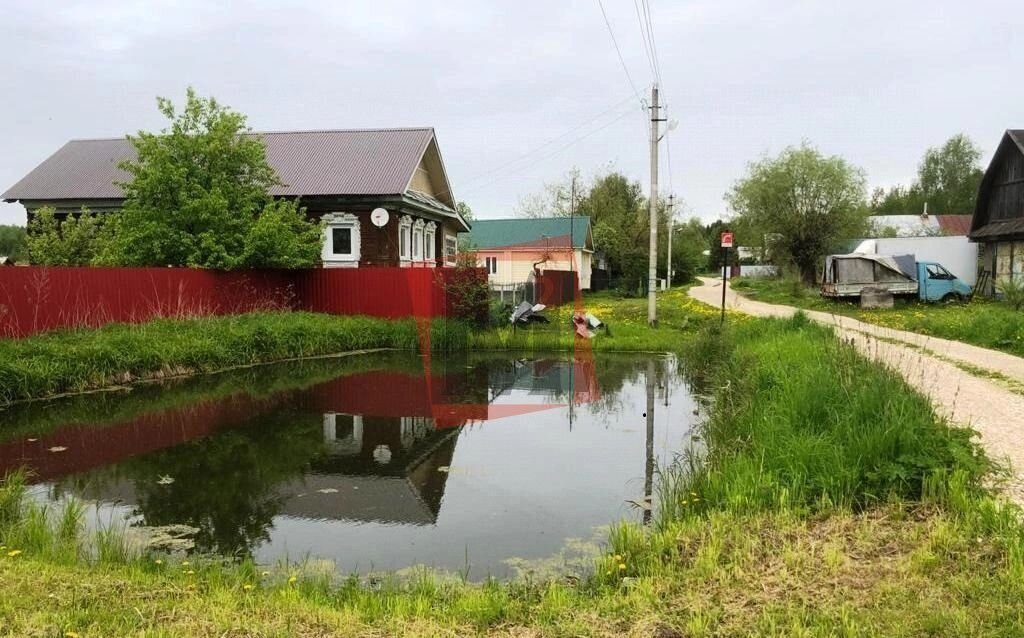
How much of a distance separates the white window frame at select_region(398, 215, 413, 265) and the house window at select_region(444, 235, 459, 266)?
4059 mm

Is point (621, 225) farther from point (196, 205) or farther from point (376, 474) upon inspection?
point (376, 474)

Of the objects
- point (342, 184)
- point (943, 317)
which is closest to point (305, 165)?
point (342, 184)

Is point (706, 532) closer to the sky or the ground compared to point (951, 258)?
closer to the ground

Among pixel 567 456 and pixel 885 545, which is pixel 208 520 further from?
pixel 885 545

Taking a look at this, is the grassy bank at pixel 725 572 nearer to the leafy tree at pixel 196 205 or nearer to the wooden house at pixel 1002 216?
the leafy tree at pixel 196 205

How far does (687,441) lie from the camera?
8.32 meters

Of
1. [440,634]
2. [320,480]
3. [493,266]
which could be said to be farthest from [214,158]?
[493,266]

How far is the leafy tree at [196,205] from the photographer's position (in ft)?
55.7

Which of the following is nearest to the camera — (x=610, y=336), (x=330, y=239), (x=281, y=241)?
(x=281, y=241)

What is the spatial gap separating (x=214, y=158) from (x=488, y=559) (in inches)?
623

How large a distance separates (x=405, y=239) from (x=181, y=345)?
12241 mm

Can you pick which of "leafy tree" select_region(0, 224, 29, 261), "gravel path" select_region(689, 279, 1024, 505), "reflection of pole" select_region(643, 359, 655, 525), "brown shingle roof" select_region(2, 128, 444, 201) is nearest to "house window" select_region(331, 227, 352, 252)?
"brown shingle roof" select_region(2, 128, 444, 201)

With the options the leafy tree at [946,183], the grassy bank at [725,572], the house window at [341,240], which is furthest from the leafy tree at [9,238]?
the leafy tree at [946,183]

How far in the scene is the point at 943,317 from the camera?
62.3 ft
